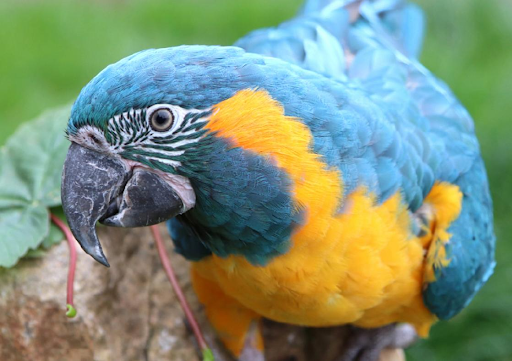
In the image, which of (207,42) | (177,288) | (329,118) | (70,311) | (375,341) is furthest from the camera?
(207,42)

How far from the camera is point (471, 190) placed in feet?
7.77

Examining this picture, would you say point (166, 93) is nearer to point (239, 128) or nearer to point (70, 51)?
point (239, 128)

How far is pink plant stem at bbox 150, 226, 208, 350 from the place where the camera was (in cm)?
247

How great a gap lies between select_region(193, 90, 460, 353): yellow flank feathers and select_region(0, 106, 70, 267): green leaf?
58 centimetres

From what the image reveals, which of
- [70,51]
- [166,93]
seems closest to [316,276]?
[166,93]

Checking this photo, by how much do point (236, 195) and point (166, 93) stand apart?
0.33 metres

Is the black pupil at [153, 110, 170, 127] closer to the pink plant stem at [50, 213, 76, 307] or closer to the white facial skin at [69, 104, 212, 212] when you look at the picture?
the white facial skin at [69, 104, 212, 212]

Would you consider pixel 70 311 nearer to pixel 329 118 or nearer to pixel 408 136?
pixel 329 118

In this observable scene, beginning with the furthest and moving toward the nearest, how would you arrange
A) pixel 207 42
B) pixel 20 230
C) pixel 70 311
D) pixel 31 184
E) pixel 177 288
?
pixel 207 42 < pixel 177 288 < pixel 31 184 < pixel 20 230 < pixel 70 311

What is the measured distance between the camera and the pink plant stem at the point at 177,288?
247 centimetres

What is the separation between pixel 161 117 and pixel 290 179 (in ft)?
1.24

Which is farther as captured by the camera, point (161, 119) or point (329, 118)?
point (329, 118)

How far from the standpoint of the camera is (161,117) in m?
1.65

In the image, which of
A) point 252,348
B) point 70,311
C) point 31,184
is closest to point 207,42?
point 31,184
